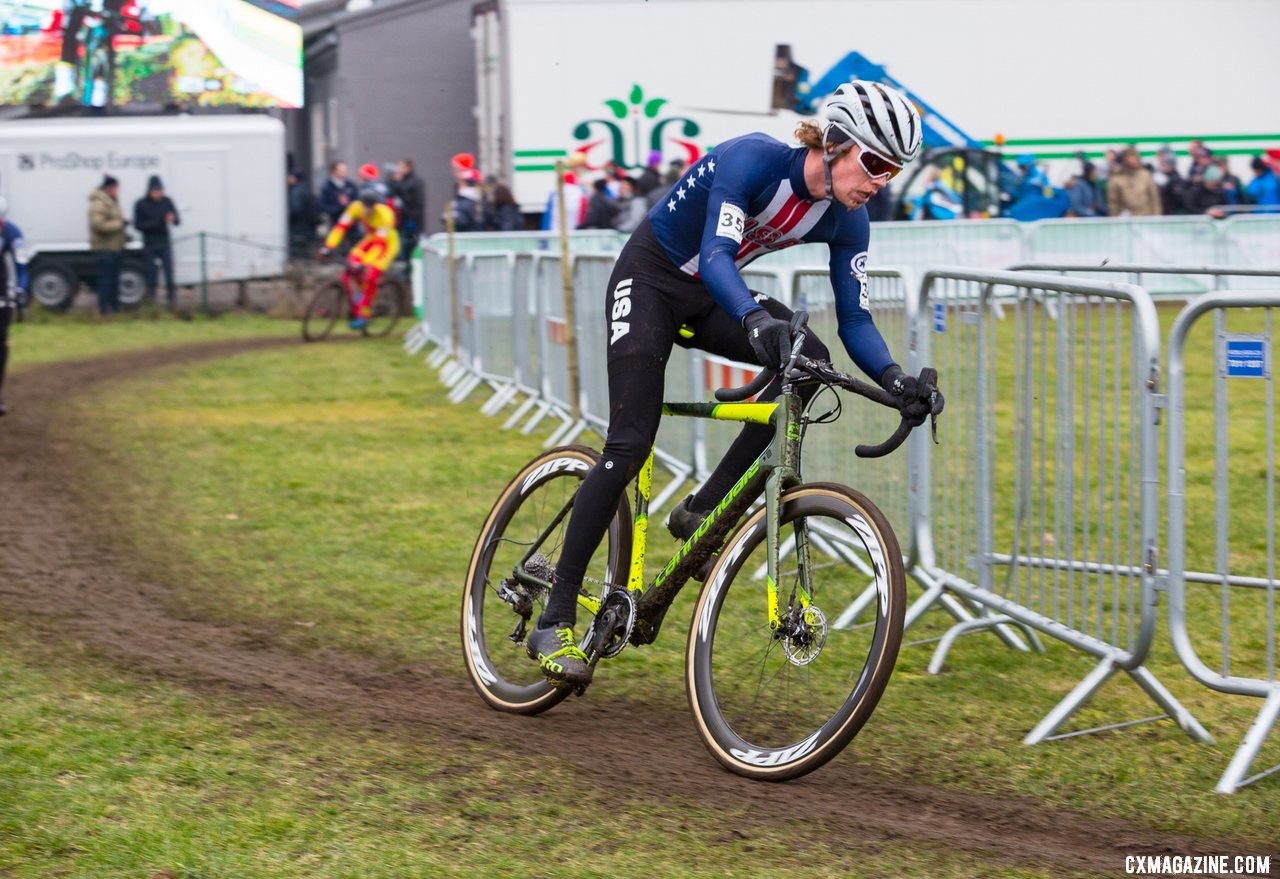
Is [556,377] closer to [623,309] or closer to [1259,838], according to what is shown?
[623,309]

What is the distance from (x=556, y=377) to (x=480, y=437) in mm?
764

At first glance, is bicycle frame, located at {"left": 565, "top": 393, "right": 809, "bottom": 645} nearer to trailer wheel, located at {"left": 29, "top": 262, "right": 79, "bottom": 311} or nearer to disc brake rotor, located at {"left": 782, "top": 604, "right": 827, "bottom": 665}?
disc brake rotor, located at {"left": 782, "top": 604, "right": 827, "bottom": 665}

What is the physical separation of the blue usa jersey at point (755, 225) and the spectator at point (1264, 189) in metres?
24.0

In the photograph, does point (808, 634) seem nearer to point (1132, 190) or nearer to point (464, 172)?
point (464, 172)

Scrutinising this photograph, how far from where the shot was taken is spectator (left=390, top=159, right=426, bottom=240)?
27422 millimetres

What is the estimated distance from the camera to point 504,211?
2669 centimetres

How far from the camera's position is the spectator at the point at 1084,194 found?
90.8 ft

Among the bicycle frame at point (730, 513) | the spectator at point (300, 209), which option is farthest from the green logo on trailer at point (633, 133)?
the bicycle frame at point (730, 513)

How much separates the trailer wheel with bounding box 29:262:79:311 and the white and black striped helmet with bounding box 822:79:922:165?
25084 millimetres

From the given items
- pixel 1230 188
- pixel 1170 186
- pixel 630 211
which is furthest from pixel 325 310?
pixel 1230 188

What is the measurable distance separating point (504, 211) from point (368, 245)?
147 inches

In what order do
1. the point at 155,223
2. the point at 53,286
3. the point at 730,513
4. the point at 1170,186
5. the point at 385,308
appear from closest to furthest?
the point at 730,513 → the point at 385,308 → the point at 155,223 → the point at 53,286 → the point at 1170,186

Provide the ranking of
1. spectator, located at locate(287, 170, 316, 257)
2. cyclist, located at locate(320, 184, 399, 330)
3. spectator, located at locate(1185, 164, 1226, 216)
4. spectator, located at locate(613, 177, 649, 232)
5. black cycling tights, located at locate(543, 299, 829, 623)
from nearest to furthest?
black cycling tights, located at locate(543, 299, 829, 623) → spectator, located at locate(613, 177, 649, 232) → cyclist, located at locate(320, 184, 399, 330) → spectator, located at locate(1185, 164, 1226, 216) → spectator, located at locate(287, 170, 316, 257)

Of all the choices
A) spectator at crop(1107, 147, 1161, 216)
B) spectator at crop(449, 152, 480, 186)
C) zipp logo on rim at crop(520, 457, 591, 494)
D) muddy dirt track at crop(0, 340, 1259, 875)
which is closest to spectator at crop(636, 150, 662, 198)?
spectator at crop(449, 152, 480, 186)
